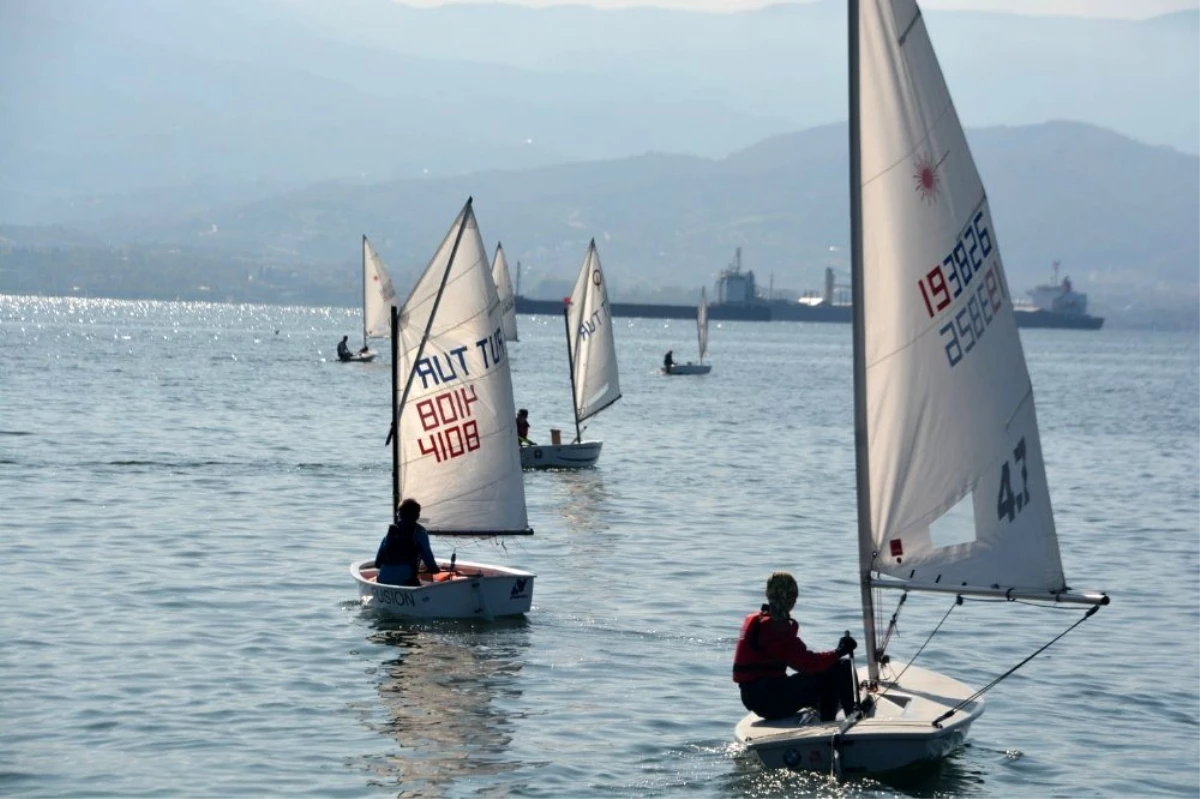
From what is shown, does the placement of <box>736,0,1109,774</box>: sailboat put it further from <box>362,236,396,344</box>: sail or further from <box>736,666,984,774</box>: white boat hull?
<box>362,236,396,344</box>: sail

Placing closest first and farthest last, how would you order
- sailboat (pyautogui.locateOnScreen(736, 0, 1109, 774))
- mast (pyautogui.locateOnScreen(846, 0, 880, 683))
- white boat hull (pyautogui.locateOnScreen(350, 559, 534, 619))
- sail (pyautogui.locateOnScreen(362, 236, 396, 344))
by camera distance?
mast (pyautogui.locateOnScreen(846, 0, 880, 683)), sailboat (pyautogui.locateOnScreen(736, 0, 1109, 774)), white boat hull (pyautogui.locateOnScreen(350, 559, 534, 619)), sail (pyautogui.locateOnScreen(362, 236, 396, 344))

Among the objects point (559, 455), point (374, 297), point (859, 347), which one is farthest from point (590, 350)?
point (374, 297)

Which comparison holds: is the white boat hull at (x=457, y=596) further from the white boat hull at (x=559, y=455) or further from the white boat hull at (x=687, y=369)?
the white boat hull at (x=687, y=369)

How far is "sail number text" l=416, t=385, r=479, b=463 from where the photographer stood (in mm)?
29797

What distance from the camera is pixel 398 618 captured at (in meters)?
27.0

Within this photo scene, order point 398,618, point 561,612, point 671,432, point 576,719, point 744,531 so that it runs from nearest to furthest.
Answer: point 576,719 < point 398,618 < point 561,612 < point 744,531 < point 671,432

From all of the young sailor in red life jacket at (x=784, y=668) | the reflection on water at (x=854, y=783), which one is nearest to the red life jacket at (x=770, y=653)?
the young sailor in red life jacket at (x=784, y=668)

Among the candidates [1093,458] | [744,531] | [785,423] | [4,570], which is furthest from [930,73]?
[785,423]

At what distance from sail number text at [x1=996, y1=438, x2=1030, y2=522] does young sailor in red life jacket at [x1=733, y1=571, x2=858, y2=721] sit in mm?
2175

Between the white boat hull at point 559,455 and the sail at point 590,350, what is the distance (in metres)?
Result: 5.12

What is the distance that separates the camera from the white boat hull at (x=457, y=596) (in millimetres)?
26656

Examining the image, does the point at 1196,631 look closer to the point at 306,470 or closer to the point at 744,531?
the point at 744,531

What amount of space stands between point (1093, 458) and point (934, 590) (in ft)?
160

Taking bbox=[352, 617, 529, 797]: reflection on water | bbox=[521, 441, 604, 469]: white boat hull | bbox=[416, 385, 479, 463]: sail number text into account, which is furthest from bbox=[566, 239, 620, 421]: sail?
bbox=[352, 617, 529, 797]: reflection on water
